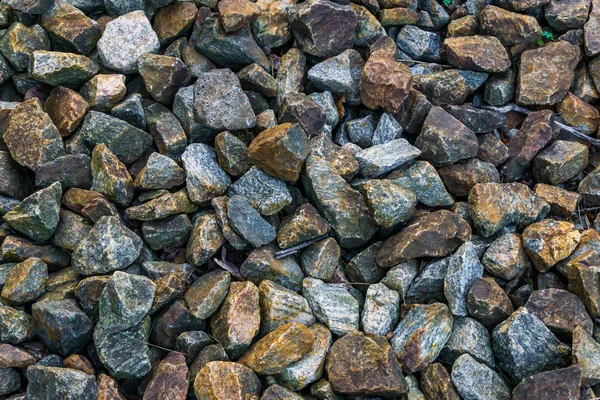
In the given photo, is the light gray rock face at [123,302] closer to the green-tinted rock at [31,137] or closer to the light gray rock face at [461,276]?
the green-tinted rock at [31,137]

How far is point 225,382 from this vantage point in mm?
2990

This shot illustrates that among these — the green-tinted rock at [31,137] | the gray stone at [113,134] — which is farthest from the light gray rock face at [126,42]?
the green-tinted rock at [31,137]

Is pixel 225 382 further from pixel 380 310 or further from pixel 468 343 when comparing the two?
pixel 468 343

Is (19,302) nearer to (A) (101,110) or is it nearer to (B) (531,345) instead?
(A) (101,110)

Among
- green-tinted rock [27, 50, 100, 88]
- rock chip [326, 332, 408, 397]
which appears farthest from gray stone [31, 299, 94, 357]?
green-tinted rock [27, 50, 100, 88]

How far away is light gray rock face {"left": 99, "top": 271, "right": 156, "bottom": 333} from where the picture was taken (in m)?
3.03

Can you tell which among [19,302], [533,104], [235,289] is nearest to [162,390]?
[235,289]

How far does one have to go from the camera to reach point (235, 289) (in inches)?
132

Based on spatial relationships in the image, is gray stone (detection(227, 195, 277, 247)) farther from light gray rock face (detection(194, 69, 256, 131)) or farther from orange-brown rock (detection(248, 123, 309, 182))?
light gray rock face (detection(194, 69, 256, 131))

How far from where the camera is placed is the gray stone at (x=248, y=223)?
3.45 metres

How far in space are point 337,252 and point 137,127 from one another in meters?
1.56

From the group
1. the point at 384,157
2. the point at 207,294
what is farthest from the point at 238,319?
the point at 384,157

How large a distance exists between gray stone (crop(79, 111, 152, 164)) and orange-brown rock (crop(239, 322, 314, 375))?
59.3 inches

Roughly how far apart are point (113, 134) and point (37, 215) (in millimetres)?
703
